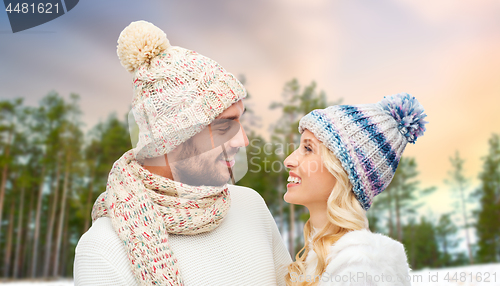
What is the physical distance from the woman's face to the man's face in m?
0.27

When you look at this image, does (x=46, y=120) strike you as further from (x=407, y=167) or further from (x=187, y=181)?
(x=407, y=167)

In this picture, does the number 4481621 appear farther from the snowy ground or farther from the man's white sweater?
the snowy ground

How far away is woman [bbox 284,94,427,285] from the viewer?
1.35 m

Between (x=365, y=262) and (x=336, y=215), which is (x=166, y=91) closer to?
(x=336, y=215)

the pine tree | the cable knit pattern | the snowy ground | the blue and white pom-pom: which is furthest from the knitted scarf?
the pine tree

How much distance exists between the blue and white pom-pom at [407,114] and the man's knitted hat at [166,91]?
70 centimetres

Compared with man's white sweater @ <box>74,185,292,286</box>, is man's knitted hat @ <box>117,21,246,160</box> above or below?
above

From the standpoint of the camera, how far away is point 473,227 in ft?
23.7

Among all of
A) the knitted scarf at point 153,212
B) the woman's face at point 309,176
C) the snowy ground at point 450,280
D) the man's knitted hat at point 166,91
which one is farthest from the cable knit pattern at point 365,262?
the snowy ground at point 450,280

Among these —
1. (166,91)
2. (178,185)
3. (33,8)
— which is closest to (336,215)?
(178,185)

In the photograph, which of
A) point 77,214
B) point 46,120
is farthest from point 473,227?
point 46,120

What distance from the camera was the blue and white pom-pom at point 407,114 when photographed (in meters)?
1.57

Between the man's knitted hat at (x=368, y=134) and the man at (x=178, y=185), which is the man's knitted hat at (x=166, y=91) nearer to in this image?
the man at (x=178, y=185)

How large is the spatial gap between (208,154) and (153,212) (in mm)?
333
